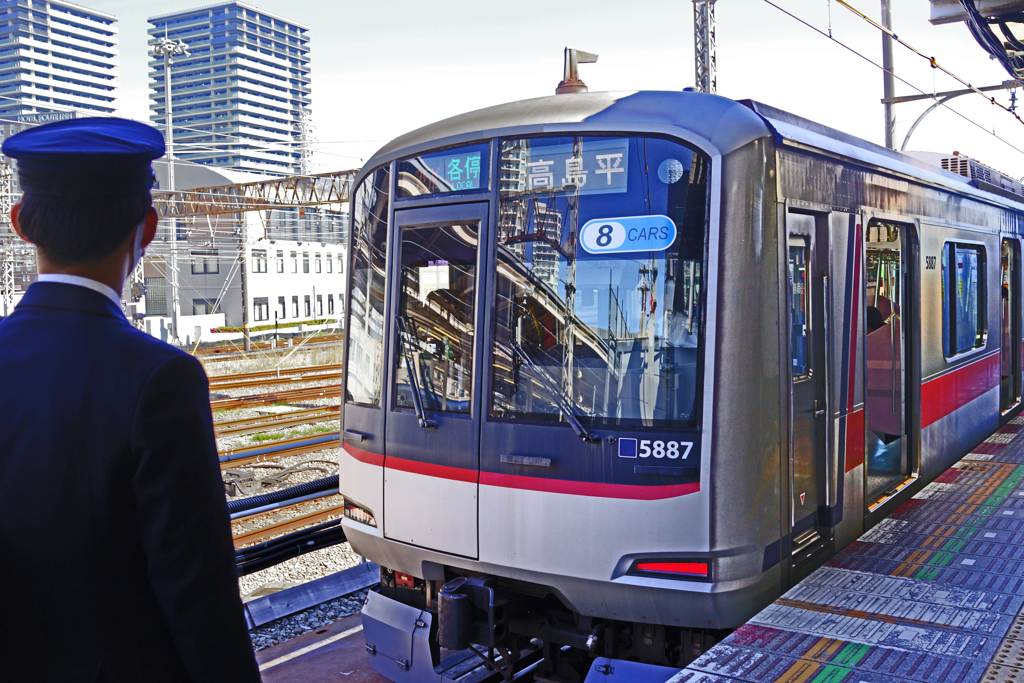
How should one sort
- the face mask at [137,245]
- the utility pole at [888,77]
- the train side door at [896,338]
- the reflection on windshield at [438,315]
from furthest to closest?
1. the utility pole at [888,77]
2. the train side door at [896,338]
3. the reflection on windshield at [438,315]
4. the face mask at [137,245]

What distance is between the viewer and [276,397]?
2409cm

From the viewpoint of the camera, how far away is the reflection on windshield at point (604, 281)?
13.7ft

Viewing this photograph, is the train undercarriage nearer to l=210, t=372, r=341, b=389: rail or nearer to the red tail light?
the red tail light

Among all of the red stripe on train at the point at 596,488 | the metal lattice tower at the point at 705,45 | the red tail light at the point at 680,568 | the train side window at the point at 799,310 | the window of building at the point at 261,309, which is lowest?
the red tail light at the point at 680,568

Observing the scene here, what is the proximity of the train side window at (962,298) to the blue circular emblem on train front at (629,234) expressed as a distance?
4124mm

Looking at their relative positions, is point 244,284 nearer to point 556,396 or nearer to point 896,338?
point 896,338

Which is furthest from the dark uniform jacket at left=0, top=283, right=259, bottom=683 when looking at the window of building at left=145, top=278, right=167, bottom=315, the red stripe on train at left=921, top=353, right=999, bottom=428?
the window of building at left=145, top=278, right=167, bottom=315

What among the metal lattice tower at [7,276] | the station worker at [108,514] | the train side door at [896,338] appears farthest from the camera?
the metal lattice tower at [7,276]

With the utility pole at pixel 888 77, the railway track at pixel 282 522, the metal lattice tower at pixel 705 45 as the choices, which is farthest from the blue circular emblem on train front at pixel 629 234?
the utility pole at pixel 888 77

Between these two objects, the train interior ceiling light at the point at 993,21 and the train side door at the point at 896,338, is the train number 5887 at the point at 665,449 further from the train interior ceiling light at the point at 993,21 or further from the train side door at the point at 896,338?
the train interior ceiling light at the point at 993,21

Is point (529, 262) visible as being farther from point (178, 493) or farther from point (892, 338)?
point (892, 338)

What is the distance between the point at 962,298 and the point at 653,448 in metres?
5.08

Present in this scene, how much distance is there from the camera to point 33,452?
1509 mm

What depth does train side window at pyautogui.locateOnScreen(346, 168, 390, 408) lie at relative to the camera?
5105 mm
